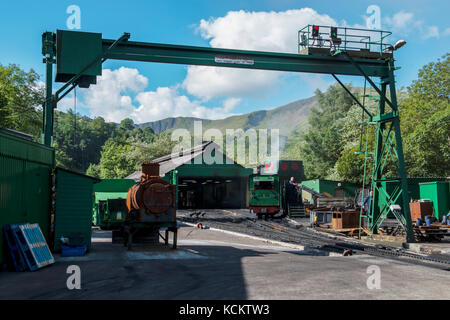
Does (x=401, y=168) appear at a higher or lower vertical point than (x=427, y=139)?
lower

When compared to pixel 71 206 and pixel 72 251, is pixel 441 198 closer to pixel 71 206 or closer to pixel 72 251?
pixel 71 206

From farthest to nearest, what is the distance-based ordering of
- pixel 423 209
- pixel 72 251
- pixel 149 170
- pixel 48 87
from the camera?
pixel 423 209 → pixel 149 170 → pixel 48 87 → pixel 72 251

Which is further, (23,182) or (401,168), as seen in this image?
(401,168)

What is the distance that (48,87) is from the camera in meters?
15.0

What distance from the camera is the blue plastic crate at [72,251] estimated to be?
1327 cm

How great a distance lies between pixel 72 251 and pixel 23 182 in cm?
273

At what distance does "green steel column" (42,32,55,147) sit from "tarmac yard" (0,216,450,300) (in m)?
4.62

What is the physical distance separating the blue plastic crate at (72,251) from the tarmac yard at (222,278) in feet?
1.04

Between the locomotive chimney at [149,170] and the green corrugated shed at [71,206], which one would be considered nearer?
the green corrugated shed at [71,206]

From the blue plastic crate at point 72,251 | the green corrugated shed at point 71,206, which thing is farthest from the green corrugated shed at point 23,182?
the blue plastic crate at point 72,251

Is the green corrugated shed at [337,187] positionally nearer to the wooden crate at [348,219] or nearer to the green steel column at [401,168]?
the wooden crate at [348,219]

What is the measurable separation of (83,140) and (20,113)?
290 ft

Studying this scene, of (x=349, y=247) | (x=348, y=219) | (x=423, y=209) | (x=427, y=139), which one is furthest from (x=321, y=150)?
(x=349, y=247)

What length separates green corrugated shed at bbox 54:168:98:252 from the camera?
46.2 ft
